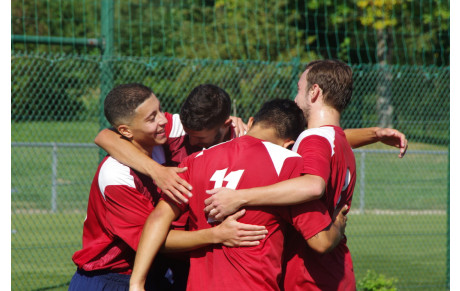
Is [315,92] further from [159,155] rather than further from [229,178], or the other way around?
[159,155]

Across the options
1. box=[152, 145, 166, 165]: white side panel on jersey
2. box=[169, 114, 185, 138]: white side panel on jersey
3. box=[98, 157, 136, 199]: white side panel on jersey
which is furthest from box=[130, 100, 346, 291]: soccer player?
box=[169, 114, 185, 138]: white side panel on jersey

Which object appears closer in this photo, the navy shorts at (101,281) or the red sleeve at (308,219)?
the red sleeve at (308,219)

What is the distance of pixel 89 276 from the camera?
3.39m

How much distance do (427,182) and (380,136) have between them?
10115 mm

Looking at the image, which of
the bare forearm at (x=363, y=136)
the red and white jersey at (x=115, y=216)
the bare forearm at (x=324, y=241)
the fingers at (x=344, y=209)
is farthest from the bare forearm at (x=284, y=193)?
the bare forearm at (x=363, y=136)

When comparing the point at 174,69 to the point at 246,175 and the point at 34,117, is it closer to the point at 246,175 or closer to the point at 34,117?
the point at 34,117

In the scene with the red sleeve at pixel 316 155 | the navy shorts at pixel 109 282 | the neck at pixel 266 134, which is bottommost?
the navy shorts at pixel 109 282

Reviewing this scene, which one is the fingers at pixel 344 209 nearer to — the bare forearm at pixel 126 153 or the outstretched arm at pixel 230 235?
the outstretched arm at pixel 230 235

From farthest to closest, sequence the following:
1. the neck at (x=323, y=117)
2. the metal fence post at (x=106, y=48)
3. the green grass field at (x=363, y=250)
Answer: the green grass field at (x=363, y=250) → the metal fence post at (x=106, y=48) → the neck at (x=323, y=117)

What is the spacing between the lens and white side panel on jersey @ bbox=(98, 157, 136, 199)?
313 cm

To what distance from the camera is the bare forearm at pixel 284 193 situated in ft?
8.75

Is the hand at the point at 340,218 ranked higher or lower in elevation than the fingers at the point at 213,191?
lower
